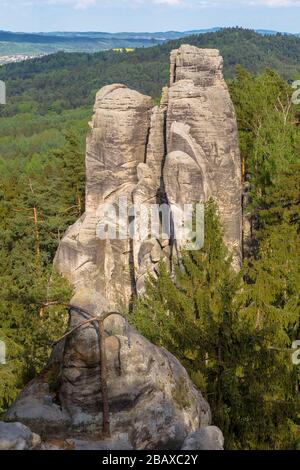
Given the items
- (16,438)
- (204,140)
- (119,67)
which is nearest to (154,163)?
(204,140)

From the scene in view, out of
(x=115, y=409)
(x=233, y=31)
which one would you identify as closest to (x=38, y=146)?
(x=115, y=409)

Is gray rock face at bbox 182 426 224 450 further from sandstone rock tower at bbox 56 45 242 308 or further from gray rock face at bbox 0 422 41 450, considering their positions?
sandstone rock tower at bbox 56 45 242 308

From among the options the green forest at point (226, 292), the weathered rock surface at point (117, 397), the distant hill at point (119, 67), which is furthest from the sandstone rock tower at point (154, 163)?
the distant hill at point (119, 67)

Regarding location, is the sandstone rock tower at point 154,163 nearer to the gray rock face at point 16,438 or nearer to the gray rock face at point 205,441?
the gray rock face at point 205,441

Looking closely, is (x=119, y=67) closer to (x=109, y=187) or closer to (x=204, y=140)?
(x=109, y=187)

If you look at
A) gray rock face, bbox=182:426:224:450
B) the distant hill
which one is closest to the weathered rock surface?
gray rock face, bbox=182:426:224:450

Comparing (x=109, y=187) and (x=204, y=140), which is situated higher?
(x=204, y=140)
